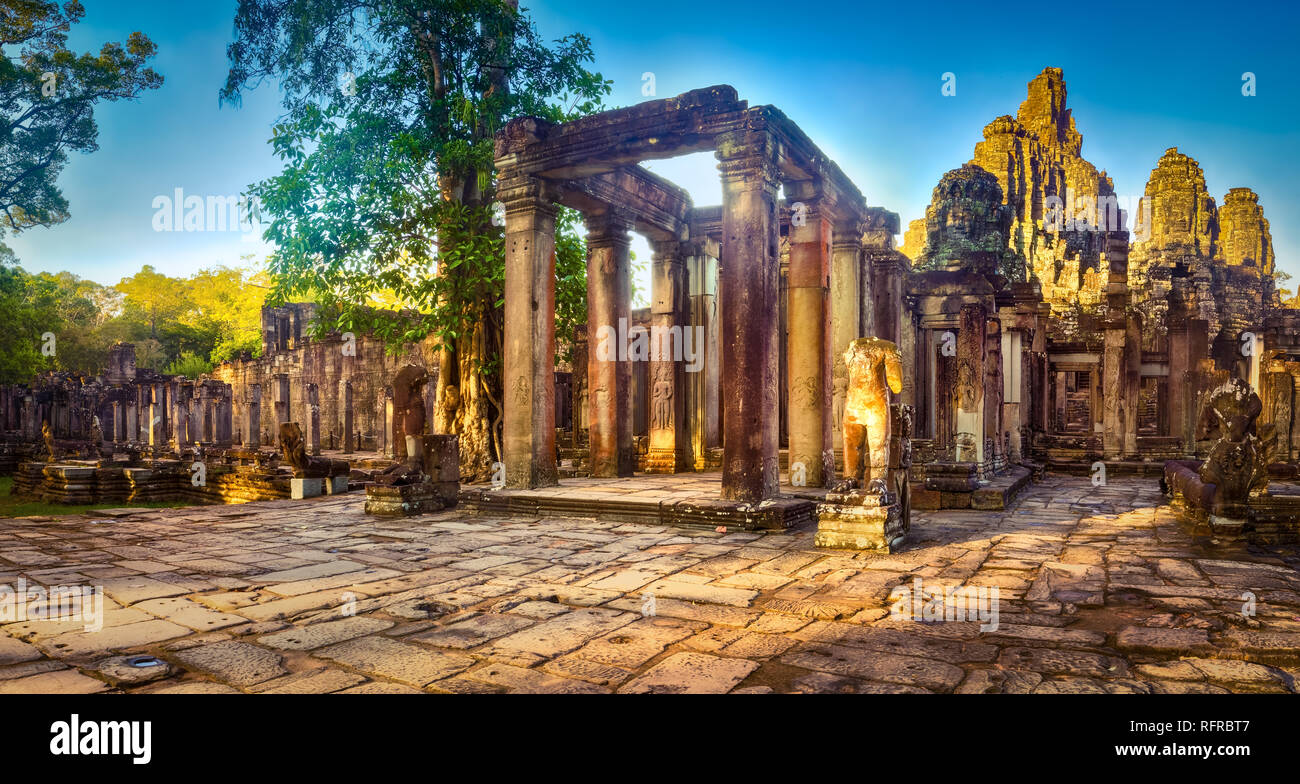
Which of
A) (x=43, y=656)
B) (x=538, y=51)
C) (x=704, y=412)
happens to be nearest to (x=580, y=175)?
(x=538, y=51)

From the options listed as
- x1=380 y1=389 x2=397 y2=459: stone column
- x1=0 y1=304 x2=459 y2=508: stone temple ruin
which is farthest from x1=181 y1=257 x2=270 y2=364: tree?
x1=380 y1=389 x2=397 y2=459: stone column

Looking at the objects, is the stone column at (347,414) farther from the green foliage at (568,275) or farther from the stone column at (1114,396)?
the stone column at (1114,396)

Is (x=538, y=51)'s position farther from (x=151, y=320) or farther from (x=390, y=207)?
(x=151, y=320)

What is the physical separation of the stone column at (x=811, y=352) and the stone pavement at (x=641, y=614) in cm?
250

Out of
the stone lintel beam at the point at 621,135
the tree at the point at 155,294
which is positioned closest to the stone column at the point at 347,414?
the stone lintel beam at the point at 621,135

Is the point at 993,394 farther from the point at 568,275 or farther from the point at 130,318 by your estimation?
the point at 130,318

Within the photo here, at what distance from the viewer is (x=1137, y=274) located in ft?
119

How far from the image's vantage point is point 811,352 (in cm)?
1024

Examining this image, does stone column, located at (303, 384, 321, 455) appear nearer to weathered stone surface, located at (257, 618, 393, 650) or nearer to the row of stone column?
the row of stone column

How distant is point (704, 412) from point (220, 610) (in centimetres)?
967

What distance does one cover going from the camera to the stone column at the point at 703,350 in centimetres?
1348

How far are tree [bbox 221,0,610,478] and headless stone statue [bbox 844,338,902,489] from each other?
6138 mm

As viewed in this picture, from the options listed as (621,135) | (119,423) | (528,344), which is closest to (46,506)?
(528,344)

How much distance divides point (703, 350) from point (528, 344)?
4447 mm
